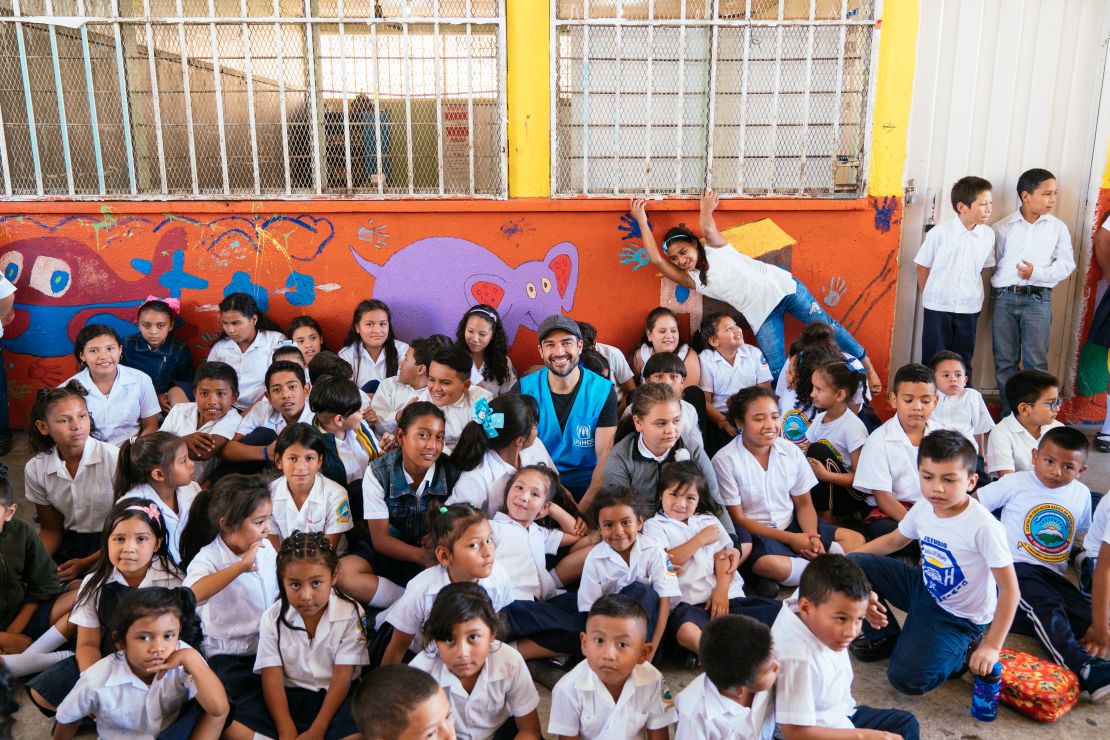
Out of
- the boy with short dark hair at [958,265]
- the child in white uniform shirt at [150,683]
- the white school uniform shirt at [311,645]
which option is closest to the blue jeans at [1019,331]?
the boy with short dark hair at [958,265]

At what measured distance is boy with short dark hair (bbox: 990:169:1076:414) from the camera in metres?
4.64

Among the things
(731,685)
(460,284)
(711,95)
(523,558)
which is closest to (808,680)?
(731,685)

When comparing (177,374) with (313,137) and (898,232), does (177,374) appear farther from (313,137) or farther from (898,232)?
(898,232)

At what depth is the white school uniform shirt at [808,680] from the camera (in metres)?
2.13

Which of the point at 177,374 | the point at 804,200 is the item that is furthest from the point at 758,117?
the point at 177,374

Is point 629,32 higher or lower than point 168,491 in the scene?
higher

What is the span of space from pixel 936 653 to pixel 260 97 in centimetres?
395

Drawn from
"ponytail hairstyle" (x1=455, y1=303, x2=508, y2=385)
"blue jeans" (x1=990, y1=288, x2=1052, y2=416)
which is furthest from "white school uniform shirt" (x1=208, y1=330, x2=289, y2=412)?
"blue jeans" (x1=990, y1=288, x2=1052, y2=416)

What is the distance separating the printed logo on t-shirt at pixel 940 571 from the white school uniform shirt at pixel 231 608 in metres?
2.04

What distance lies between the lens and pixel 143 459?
9.66ft

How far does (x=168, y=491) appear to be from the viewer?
3.02 metres

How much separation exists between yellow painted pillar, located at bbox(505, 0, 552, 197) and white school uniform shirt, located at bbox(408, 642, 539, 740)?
2.92 metres

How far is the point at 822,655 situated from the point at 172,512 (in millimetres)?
2107

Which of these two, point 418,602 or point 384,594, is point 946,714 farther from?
point 384,594
